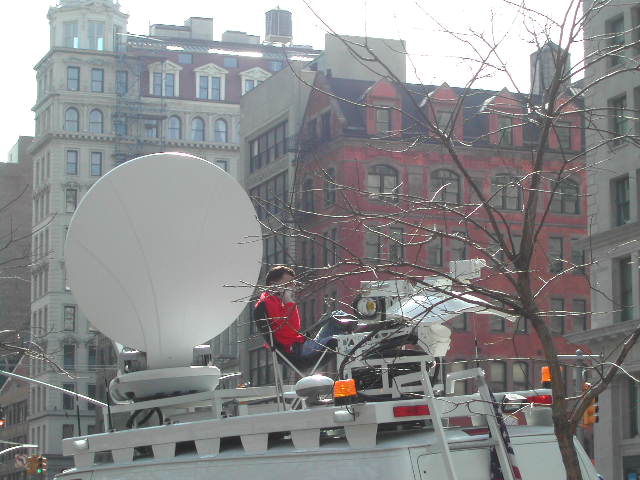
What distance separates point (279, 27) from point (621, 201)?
7459cm

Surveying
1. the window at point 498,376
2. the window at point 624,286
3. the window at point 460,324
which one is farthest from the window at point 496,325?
the window at point 624,286

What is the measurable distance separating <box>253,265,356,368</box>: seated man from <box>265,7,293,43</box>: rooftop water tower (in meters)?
104

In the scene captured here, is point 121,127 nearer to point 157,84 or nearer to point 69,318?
point 157,84

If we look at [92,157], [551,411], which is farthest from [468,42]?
[92,157]

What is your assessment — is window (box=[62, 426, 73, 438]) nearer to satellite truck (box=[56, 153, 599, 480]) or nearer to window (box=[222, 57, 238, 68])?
window (box=[222, 57, 238, 68])

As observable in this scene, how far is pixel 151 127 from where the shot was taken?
11688 centimetres

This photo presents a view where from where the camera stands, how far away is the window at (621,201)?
142 ft

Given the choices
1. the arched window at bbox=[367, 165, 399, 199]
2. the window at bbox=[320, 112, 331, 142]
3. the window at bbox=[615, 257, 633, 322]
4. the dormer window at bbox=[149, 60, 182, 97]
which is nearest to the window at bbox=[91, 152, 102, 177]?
the dormer window at bbox=[149, 60, 182, 97]

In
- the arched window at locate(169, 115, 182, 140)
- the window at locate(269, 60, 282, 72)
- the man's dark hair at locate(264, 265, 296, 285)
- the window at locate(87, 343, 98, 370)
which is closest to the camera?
the man's dark hair at locate(264, 265, 296, 285)

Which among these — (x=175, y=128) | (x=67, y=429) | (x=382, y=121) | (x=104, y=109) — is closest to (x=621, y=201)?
(x=382, y=121)

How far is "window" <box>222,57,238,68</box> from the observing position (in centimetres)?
12000

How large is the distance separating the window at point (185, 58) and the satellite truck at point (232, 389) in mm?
107377

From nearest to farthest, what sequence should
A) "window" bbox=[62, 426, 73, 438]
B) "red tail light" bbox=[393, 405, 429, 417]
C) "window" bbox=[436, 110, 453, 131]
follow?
"red tail light" bbox=[393, 405, 429, 417], "window" bbox=[436, 110, 453, 131], "window" bbox=[62, 426, 73, 438]

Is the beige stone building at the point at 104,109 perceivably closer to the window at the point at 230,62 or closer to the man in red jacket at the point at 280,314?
the window at the point at 230,62
